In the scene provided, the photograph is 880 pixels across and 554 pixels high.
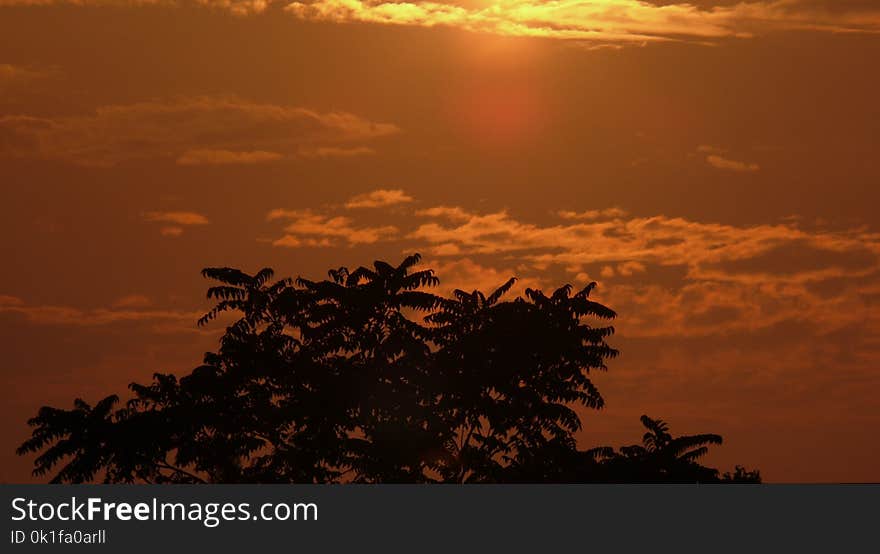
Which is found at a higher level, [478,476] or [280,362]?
[280,362]

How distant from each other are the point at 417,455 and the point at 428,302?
4.67 meters

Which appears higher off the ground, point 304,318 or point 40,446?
point 304,318

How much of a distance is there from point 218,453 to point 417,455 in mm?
6019

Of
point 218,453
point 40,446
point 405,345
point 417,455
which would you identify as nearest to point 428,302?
point 405,345

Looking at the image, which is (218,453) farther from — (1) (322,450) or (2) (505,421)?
(2) (505,421)

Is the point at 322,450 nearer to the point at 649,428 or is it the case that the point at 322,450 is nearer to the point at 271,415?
the point at 271,415

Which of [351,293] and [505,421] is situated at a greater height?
[351,293]

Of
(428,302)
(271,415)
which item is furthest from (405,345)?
(271,415)

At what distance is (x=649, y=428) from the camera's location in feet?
173

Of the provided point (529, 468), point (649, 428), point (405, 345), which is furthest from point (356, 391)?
point (649, 428)

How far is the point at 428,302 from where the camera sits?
Answer: 51.3m

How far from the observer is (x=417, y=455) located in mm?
50219

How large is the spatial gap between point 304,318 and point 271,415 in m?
3.18

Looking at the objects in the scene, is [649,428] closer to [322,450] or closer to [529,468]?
[529,468]
